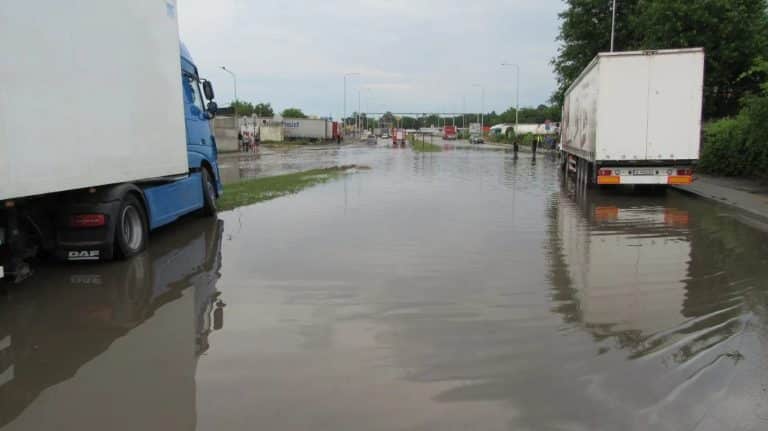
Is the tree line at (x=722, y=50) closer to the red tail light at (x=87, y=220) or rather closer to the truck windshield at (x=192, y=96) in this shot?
the truck windshield at (x=192, y=96)

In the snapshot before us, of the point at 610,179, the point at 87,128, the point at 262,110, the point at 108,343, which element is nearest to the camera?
the point at 108,343

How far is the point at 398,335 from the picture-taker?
519 centimetres

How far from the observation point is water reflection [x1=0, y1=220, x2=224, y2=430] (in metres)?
3.87

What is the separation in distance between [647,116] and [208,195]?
11002mm

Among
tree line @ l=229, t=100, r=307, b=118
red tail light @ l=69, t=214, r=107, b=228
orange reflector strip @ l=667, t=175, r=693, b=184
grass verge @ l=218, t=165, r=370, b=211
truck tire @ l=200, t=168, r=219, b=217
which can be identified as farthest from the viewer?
tree line @ l=229, t=100, r=307, b=118

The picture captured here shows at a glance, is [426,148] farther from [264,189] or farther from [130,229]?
[130,229]

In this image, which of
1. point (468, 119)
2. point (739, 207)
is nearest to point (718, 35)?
point (739, 207)

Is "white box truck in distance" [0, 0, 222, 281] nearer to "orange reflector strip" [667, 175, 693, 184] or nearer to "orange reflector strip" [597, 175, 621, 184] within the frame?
"orange reflector strip" [597, 175, 621, 184]

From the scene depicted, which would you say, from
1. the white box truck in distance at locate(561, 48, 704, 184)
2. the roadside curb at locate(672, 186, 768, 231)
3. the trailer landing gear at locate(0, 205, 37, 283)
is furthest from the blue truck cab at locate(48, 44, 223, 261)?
the roadside curb at locate(672, 186, 768, 231)

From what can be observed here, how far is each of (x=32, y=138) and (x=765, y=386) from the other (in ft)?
21.6

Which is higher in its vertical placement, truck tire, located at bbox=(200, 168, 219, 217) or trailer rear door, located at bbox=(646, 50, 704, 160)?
trailer rear door, located at bbox=(646, 50, 704, 160)

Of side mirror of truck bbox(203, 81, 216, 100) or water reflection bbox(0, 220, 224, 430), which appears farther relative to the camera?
side mirror of truck bbox(203, 81, 216, 100)

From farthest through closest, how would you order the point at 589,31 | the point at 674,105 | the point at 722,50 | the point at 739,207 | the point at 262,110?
the point at 262,110 < the point at 589,31 < the point at 722,50 < the point at 674,105 < the point at 739,207

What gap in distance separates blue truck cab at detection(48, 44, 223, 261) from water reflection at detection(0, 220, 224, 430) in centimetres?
35
